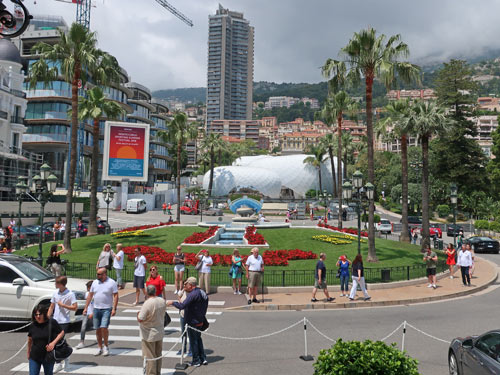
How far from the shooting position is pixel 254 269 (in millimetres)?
13656

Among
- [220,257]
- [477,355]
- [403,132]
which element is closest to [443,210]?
[403,132]

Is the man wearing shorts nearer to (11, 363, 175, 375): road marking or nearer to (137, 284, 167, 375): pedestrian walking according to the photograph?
(11, 363, 175, 375): road marking

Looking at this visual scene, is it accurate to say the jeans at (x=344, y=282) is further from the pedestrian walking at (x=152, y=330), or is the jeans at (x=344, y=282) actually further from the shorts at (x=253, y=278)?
the pedestrian walking at (x=152, y=330)

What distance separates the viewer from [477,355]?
618cm

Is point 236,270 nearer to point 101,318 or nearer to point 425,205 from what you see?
point 101,318

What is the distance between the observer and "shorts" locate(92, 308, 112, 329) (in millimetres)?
8508

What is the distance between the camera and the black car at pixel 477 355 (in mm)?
5789

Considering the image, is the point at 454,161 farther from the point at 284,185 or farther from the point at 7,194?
the point at 7,194

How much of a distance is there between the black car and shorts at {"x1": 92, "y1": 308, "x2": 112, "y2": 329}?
6963 millimetres

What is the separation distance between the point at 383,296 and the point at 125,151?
3556 cm

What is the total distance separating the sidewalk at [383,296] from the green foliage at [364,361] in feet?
28.7

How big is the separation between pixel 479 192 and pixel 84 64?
176ft

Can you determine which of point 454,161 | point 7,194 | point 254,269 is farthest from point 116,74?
point 454,161

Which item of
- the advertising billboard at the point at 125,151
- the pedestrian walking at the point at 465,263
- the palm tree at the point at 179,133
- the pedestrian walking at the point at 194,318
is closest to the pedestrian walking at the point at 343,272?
the pedestrian walking at the point at 465,263
